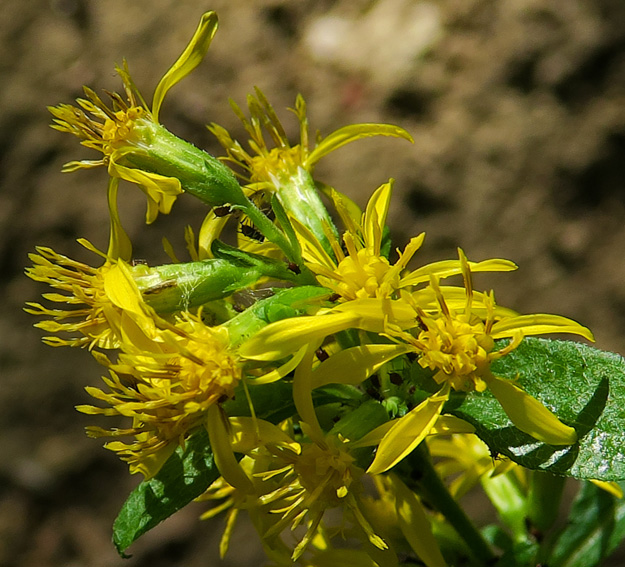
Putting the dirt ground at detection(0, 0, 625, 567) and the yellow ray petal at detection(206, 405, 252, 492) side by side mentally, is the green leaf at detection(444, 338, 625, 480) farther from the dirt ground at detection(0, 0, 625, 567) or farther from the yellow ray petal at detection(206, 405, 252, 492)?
the dirt ground at detection(0, 0, 625, 567)

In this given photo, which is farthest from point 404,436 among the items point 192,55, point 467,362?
point 192,55

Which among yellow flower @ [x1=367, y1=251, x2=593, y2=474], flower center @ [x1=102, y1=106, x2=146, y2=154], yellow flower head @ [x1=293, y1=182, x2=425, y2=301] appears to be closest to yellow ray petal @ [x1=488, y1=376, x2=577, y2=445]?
yellow flower @ [x1=367, y1=251, x2=593, y2=474]

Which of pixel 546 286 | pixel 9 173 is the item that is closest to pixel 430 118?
pixel 546 286

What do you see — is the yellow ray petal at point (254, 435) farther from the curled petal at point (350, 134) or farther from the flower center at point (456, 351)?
the curled petal at point (350, 134)

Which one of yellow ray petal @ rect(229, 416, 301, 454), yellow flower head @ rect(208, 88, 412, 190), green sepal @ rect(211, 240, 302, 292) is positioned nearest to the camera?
yellow ray petal @ rect(229, 416, 301, 454)

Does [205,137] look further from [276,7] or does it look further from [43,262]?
[43,262]

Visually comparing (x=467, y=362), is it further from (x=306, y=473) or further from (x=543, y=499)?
(x=543, y=499)
